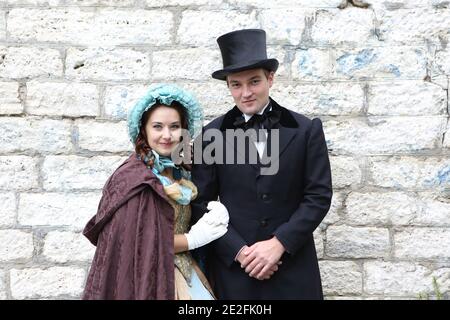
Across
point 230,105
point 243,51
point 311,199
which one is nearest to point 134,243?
point 311,199

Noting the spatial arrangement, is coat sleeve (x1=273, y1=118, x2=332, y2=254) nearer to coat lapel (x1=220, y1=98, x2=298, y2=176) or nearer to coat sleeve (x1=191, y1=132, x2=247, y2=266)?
coat lapel (x1=220, y1=98, x2=298, y2=176)

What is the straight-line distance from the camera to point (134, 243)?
269 cm

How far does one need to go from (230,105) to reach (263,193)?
1082 millimetres

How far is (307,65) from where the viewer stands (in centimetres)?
393

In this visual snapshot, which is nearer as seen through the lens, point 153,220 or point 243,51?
point 153,220

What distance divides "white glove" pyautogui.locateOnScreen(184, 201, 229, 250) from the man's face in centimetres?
47

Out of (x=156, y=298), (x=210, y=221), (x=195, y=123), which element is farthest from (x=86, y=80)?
(x=156, y=298)

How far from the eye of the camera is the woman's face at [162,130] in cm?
288

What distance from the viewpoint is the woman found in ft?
8.81

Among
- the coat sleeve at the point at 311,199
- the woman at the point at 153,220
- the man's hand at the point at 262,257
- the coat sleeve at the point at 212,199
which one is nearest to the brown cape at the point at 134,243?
the woman at the point at 153,220

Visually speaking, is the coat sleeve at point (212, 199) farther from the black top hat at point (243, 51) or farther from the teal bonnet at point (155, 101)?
the black top hat at point (243, 51)

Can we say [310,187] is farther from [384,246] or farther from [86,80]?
[86,80]

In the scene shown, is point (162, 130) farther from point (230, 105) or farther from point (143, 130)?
point (230, 105)
